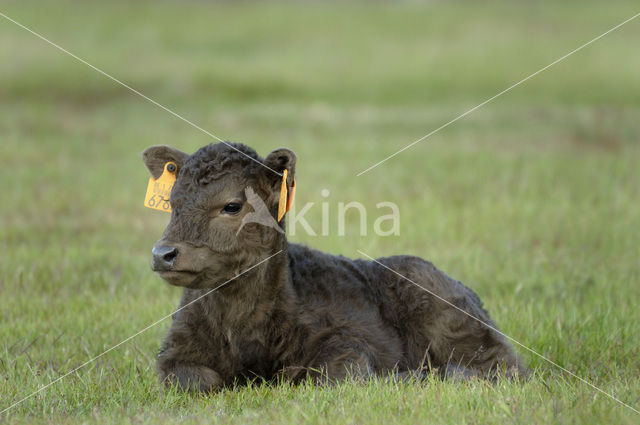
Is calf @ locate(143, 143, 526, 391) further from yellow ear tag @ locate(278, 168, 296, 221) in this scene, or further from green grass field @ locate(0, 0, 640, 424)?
green grass field @ locate(0, 0, 640, 424)

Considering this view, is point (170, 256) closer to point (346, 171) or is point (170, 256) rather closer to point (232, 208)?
point (232, 208)

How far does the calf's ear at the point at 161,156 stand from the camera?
20.6 feet

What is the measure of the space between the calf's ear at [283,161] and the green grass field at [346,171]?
5.05 ft

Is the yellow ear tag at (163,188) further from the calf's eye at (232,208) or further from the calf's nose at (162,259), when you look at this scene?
the calf's nose at (162,259)

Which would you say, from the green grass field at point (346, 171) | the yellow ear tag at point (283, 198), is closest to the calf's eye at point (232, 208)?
the yellow ear tag at point (283, 198)

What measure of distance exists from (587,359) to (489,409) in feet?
6.99

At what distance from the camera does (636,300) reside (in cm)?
828

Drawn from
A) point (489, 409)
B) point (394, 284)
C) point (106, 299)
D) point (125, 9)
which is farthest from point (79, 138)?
point (125, 9)

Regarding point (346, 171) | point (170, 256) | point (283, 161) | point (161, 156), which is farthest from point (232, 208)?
point (346, 171)

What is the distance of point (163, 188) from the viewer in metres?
6.16

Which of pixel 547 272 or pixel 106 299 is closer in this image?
pixel 106 299

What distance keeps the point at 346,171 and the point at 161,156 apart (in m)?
10.1

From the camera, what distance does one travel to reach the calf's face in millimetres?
5488

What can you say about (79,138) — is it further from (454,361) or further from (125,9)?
(125,9)
